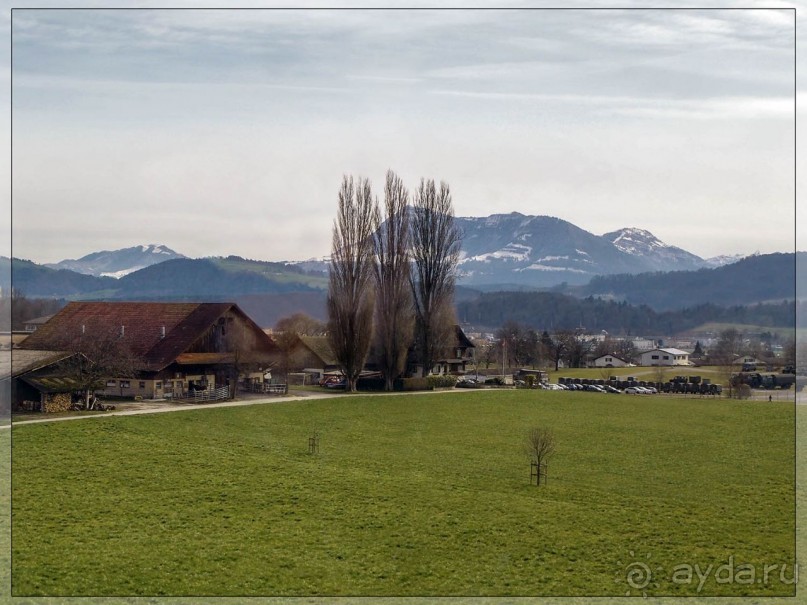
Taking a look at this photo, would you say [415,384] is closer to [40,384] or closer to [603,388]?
[603,388]

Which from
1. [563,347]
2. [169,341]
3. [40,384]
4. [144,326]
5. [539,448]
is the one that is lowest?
[539,448]

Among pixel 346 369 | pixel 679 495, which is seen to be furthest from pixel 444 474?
pixel 346 369

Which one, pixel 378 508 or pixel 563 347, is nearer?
pixel 378 508

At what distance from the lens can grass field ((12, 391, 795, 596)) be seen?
21.1m

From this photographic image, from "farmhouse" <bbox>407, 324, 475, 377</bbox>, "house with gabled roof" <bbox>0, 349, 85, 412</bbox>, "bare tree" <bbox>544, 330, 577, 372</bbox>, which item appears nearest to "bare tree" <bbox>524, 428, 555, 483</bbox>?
"house with gabled roof" <bbox>0, 349, 85, 412</bbox>

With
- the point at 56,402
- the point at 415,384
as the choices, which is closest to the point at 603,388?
the point at 415,384

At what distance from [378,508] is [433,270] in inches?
1491

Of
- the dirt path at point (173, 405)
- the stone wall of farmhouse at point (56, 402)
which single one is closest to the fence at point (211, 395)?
the dirt path at point (173, 405)

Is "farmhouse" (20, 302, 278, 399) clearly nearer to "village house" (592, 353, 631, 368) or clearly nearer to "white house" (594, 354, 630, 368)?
"village house" (592, 353, 631, 368)

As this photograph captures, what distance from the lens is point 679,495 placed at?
28547 millimetres

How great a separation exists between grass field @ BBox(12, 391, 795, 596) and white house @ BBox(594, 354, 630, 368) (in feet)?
201

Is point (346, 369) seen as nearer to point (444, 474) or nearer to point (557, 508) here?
point (444, 474)

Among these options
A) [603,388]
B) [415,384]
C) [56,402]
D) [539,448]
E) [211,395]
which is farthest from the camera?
[603,388]

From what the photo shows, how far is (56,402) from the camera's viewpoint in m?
38.8
